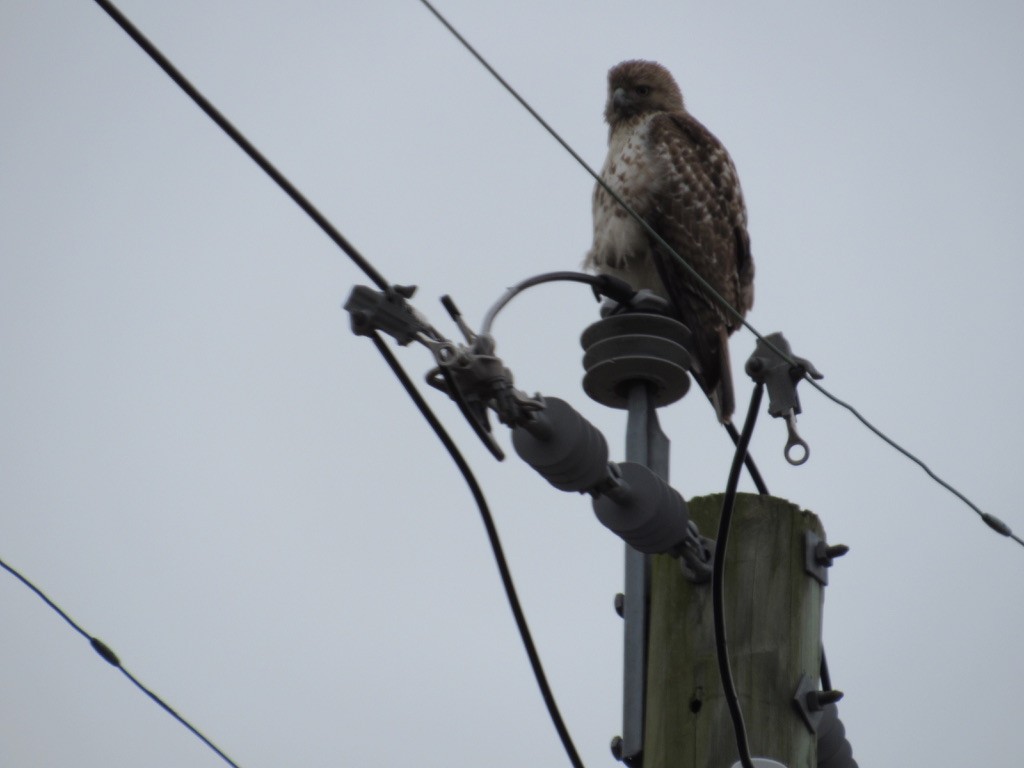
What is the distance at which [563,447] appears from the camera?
9.84 ft

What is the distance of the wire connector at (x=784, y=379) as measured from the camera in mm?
3049

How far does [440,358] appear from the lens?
109 inches

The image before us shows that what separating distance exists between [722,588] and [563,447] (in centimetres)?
48

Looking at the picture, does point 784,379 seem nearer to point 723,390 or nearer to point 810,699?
point 810,699

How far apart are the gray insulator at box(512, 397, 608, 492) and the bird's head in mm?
4676

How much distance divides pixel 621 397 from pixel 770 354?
64 centimetres

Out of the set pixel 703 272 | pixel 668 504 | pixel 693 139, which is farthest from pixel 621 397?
pixel 693 139

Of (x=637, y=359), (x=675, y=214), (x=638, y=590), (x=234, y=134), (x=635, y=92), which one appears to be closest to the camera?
(x=234, y=134)

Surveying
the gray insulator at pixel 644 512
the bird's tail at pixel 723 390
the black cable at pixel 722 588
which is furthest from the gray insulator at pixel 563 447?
the bird's tail at pixel 723 390

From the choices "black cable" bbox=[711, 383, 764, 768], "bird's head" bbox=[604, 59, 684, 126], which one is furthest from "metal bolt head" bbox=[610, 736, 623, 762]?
"bird's head" bbox=[604, 59, 684, 126]

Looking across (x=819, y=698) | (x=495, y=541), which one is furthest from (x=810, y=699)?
(x=495, y=541)

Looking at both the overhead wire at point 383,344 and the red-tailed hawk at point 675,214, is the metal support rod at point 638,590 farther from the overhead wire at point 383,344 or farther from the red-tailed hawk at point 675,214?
the red-tailed hawk at point 675,214

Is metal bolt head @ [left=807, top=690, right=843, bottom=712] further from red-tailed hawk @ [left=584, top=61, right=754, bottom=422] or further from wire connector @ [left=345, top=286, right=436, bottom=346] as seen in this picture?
red-tailed hawk @ [left=584, top=61, right=754, bottom=422]

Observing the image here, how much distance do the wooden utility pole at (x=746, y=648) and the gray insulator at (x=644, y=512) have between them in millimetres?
165
